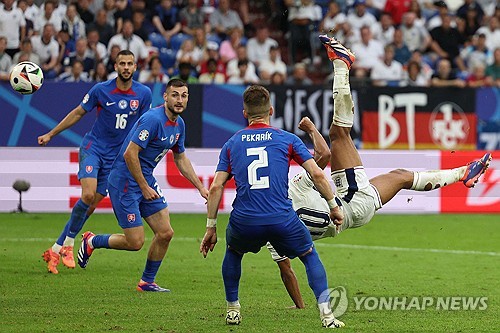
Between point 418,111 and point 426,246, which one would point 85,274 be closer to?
point 426,246

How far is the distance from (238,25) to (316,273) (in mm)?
15930

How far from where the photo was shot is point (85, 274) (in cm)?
1243

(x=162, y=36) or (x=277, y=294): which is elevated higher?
(x=162, y=36)

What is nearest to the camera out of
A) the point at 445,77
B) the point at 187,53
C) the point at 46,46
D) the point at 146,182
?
the point at 146,182

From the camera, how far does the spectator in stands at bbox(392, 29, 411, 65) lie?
2419 centimetres

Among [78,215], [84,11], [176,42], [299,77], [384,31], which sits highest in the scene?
[84,11]

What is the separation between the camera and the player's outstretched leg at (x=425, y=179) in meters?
10.7

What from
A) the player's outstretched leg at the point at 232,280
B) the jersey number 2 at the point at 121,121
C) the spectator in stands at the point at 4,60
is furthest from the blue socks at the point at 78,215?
the spectator in stands at the point at 4,60

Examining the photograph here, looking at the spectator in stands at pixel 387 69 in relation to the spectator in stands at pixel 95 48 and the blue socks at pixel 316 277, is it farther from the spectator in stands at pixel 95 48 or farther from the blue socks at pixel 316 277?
the blue socks at pixel 316 277

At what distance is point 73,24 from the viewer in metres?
22.1

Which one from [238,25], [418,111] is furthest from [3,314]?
[238,25]

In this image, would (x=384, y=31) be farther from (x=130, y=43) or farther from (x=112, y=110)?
(x=112, y=110)

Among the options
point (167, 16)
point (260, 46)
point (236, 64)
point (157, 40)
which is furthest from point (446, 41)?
point (157, 40)

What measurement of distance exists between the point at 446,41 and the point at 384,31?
1552 mm
